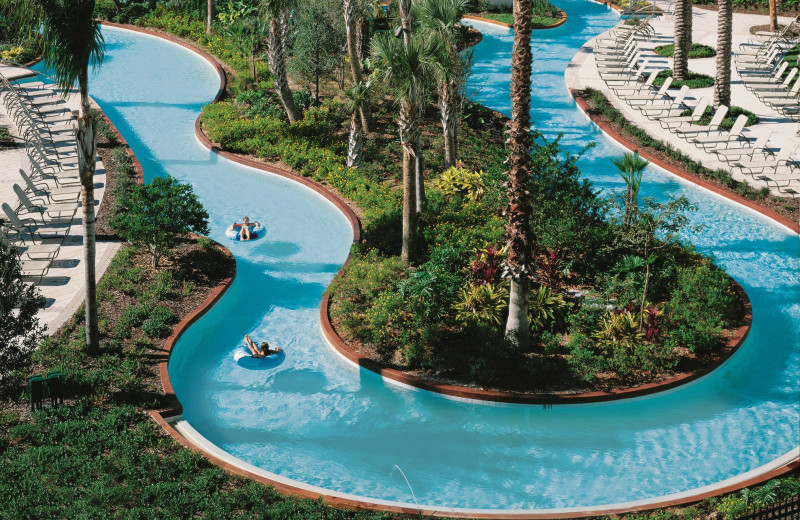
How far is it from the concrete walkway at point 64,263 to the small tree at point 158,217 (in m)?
1.30

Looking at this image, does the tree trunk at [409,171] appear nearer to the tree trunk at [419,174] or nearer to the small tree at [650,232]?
the tree trunk at [419,174]

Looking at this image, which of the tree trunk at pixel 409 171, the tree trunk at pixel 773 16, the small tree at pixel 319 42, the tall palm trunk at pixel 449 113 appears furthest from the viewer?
the tree trunk at pixel 773 16

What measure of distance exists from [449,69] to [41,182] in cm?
1217

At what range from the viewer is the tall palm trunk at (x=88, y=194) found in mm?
16188

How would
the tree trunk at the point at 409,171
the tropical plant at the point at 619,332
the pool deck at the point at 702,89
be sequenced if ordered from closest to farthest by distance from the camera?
1. the tropical plant at the point at 619,332
2. the tree trunk at the point at 409,171
3. the pool deck at the point at 702,89

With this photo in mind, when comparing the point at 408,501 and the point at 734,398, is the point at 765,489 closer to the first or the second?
the point at 734,398

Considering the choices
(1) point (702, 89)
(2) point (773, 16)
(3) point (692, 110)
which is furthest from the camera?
(2) point (773, 16)

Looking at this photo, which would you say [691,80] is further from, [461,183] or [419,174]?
[419,174]

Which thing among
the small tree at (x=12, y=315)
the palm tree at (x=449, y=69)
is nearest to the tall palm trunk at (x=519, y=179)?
the palm tree at (x=449, y=69)

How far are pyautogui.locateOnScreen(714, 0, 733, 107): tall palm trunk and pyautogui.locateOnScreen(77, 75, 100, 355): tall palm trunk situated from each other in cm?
2091

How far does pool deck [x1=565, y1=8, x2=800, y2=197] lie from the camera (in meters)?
27.6

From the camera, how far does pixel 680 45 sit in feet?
107

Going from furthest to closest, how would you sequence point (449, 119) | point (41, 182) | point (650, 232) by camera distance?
point (41, 182)
point (449, 119)
point (650, 232)

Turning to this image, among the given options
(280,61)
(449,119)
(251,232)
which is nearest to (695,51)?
(449,119)
